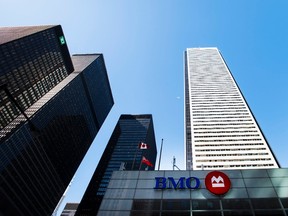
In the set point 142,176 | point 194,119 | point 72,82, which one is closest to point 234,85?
point 194,119

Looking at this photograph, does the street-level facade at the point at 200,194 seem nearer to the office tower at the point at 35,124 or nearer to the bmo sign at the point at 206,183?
the bmo sign at the point at 206,183

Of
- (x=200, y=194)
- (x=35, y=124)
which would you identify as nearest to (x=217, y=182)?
(x=200, y=194)

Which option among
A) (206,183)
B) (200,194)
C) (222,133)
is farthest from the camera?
(222,133)

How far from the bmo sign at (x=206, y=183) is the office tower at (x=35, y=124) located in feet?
294

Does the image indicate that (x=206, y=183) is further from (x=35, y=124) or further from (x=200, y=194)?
(x=35, y=124)

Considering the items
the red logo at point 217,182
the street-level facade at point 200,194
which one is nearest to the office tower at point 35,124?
the street-level facade at point 200,194

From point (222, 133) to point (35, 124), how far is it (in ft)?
325

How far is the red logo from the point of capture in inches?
1126

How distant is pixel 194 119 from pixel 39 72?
96.7 m

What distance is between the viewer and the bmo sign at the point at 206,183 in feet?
94.6

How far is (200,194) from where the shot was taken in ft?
94.6

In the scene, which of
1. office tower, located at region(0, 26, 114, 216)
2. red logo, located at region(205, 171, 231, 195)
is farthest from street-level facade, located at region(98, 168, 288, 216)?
office tower, located at region(0, 26, 114, 216)

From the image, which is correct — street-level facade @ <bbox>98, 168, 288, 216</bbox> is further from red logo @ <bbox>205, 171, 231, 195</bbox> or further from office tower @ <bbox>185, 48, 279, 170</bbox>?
office tower @ <bbox>185, 48, 279, 170</bbox>

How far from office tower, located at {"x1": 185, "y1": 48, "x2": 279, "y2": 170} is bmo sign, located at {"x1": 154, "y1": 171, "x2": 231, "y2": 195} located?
8591 centimetres
